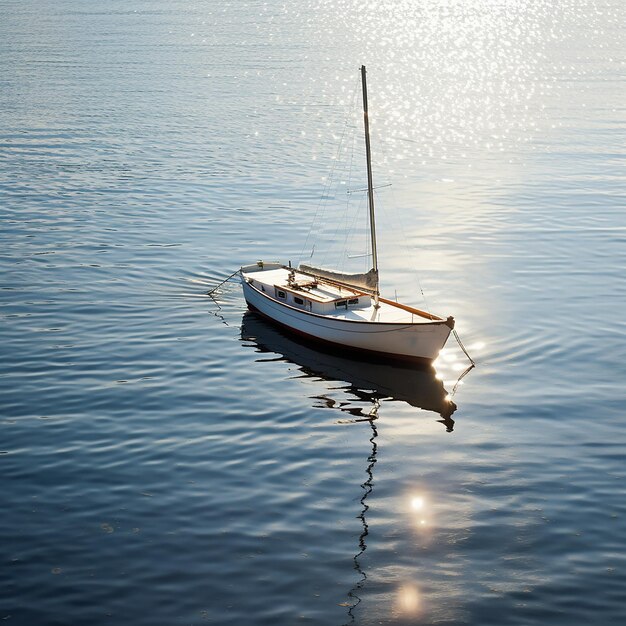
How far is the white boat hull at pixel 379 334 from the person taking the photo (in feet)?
162

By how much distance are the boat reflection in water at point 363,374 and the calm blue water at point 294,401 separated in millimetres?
245

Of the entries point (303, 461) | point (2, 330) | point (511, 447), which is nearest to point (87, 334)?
point (2, 330)

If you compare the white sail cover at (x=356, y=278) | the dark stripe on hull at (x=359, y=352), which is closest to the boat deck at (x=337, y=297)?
the white sail cover at (x=356, y=278)

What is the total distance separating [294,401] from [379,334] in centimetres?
699

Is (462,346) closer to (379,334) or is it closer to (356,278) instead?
(379,334)

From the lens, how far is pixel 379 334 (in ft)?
166

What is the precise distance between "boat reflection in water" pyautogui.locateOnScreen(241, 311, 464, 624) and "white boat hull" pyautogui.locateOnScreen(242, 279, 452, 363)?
73cm

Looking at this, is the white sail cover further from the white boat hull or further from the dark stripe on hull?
the dark stripe on hull

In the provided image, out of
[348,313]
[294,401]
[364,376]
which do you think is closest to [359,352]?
[364,376]

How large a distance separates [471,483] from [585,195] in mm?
55244

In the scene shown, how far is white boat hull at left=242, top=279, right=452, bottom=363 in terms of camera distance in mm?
49500

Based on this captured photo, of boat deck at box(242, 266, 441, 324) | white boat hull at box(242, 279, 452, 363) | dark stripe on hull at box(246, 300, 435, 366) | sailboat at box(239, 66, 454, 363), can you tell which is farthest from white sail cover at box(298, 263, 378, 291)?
dark stripe on hull at box(246, 300, 435, 366)

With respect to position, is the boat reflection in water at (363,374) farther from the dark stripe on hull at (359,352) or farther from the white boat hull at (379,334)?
the white boat hull at (379,334)

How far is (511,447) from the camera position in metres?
41.0
